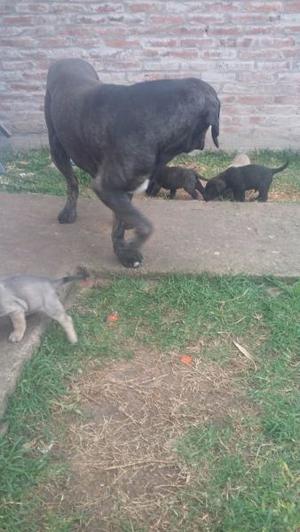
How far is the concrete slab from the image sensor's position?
397cm

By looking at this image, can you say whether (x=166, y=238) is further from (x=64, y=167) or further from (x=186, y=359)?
(x=186, y=359)

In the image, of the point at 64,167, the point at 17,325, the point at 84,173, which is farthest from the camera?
the point at 84,173

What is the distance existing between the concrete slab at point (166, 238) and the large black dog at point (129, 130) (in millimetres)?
324

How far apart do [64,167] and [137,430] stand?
2.59 metres

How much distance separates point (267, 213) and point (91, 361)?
7.99 ft

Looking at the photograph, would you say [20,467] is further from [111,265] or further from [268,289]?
[268,289]

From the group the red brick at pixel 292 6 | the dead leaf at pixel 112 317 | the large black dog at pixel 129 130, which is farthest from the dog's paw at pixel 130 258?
the red brick at pixel 292 6

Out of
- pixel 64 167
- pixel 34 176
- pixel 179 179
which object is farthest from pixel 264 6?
pixel 64 167

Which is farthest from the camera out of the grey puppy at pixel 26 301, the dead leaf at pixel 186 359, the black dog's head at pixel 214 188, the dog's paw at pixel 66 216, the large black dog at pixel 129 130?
the black dog's head at pixel 214 188

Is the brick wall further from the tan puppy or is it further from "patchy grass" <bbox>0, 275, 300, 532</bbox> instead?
"patchy grass" <bbox>0, 275, 300, 532</bbox>

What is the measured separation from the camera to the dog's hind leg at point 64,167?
175 inches

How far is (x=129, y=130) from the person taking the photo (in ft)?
11.1

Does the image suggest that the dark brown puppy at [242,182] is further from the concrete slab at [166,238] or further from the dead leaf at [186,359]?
the dead leaf at [186,359]

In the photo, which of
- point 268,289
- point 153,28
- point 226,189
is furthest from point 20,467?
point 153,28
